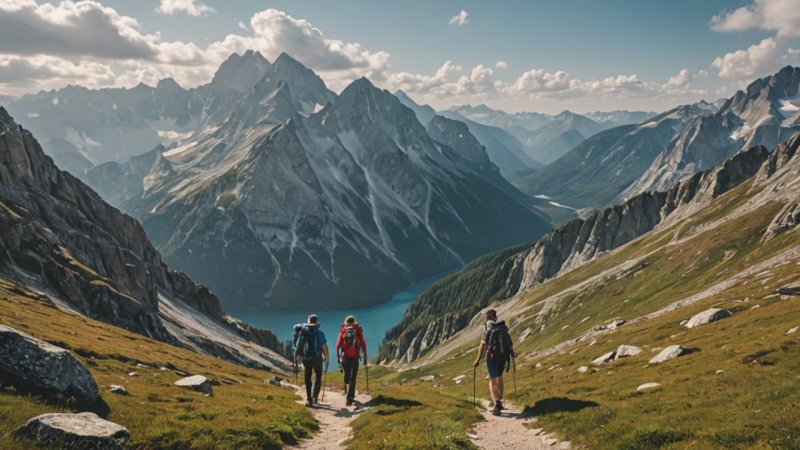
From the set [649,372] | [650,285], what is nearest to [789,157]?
[650,285]

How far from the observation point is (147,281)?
114m

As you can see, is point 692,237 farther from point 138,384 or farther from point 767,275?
point 138,384

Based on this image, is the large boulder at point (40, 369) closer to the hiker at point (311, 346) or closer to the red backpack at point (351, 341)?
the hiker at point (311, 346)

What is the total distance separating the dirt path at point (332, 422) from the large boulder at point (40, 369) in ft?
27.1

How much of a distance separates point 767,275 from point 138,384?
260ft

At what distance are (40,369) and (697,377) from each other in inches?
1217

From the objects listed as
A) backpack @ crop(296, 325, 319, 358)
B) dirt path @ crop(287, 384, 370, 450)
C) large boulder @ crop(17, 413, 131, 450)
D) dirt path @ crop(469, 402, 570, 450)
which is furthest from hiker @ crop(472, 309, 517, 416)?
large boulder @ crop(17, 413, 131, 450)

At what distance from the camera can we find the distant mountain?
78.6 metres

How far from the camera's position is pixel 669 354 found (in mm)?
38938

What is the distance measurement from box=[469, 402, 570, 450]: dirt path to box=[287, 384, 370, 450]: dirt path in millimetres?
5885

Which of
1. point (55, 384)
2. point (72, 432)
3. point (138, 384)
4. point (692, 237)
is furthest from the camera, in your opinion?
point (692, 237)

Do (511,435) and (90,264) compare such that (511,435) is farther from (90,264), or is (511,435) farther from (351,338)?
(90,264)

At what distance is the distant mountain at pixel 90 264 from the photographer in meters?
78.6

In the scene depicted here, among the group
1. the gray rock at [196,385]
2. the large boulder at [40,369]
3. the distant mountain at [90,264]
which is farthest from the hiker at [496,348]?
the distant mountain at [90,264]
